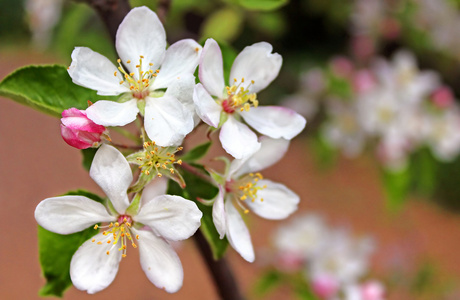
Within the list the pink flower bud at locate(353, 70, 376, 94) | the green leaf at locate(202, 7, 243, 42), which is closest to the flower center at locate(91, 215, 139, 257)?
the green leaf at locate(202, 7, 243, 42)

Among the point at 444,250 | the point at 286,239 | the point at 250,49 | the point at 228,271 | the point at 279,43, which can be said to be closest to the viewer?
the point at 250,49

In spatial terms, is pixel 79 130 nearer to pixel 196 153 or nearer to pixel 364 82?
pixel 196 153

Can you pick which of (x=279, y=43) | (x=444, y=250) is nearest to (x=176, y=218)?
(x=444, y=250)

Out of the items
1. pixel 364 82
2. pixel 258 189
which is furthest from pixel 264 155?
pixel 364 82

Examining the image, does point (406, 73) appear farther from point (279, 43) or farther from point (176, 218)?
point (279, 43)

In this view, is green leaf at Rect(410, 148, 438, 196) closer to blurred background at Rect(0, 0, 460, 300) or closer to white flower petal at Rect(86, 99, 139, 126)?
blurred background at Rect(0, 0, 460, 300)

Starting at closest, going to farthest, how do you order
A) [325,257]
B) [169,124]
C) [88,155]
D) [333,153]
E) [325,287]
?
1. [169,124]
2. [88,155]
3. [325,287]
4. [325,257]
5. [333,153]
